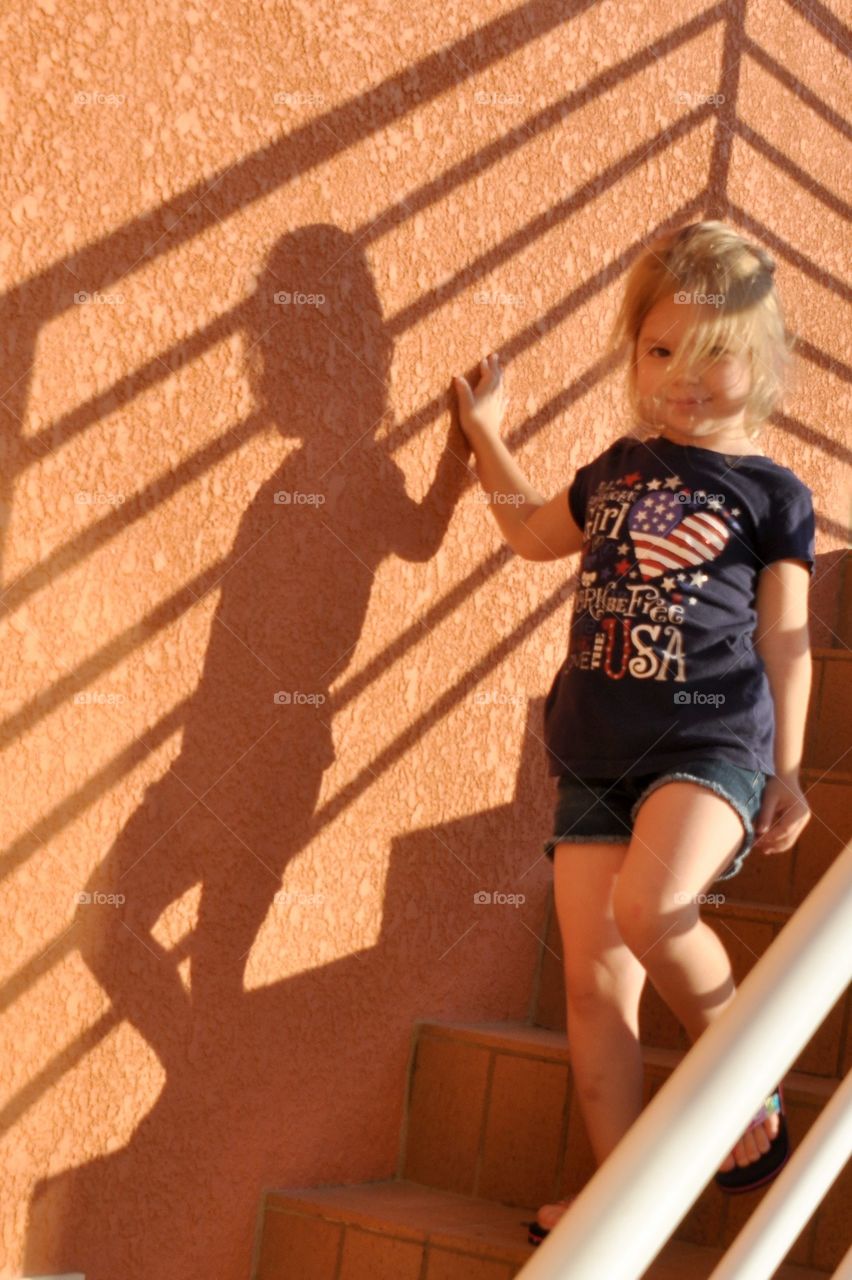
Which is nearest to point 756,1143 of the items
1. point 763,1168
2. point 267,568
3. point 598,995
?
point 763,1168

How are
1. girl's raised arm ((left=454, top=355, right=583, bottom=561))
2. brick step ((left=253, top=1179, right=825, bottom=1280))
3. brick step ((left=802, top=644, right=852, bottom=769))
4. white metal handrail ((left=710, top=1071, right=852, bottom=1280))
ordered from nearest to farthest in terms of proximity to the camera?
white metal handrail ((left=710, top=1071, right=852, bottom=1280)) → brick step ((left=253, top=1179, right=825, bottom=1280)) → girl's raised arm ((left=454, top=355, right=583, bottom=561)) → brick step ((left=802, top=644, right=852, bottom=769))

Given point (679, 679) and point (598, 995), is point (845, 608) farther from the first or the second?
point (598, 995)

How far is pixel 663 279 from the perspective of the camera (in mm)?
1871

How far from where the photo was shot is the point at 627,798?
5.78 ft

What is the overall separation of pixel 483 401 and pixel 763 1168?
1.03 metres

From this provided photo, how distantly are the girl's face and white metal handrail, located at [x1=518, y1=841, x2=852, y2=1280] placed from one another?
1.07m

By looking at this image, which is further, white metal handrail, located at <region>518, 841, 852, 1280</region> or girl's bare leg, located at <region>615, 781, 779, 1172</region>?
girl's bare leg, located at <region>615, 781, 779, 1172</region>

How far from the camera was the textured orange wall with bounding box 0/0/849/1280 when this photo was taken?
5.07 ft

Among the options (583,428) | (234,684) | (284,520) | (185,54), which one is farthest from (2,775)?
(583,428)

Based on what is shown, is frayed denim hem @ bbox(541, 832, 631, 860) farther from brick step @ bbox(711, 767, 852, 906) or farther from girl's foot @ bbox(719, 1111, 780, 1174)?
brick step @ bbox(711, 767, 852, 906)

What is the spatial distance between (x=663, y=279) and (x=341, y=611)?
57 centimetres

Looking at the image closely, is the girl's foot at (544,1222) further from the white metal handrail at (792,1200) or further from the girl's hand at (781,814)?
the white metal handrail at (792,1200)

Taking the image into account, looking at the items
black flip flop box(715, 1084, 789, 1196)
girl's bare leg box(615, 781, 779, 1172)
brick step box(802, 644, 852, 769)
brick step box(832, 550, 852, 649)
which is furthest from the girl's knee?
brick step box(832, 550, 852, 649)

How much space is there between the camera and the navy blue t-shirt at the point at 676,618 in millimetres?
1740
